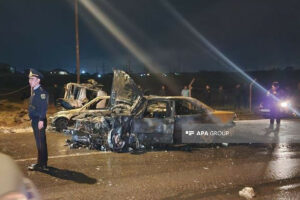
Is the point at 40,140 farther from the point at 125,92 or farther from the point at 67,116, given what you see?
the point at 67,116

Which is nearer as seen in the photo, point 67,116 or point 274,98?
point 67,116

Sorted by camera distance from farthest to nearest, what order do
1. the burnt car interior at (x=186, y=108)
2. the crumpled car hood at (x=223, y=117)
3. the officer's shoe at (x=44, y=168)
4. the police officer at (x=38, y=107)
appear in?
the crumpled car hood at (x=223, y=117), the burnt car interior at (x=186, y=108), the officer's shoe at (x=44, y=168), the police officer at (x=38, y=107)

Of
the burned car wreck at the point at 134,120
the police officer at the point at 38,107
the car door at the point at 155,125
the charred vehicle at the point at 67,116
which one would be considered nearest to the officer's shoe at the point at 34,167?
the police officer at the point at 38,107

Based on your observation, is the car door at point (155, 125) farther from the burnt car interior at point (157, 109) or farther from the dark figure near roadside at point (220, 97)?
the dark figure near roadside at point (220, 97)

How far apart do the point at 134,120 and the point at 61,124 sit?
13.9 feet

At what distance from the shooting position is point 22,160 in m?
8.48

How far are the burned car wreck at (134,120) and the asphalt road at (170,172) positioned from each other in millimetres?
342

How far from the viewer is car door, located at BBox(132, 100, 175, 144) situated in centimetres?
949

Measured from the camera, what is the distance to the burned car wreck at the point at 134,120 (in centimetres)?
935

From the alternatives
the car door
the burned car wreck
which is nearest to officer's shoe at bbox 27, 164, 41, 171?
the burned car wreck

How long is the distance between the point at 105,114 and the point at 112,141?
0.85 m

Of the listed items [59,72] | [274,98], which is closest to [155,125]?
[274,98]

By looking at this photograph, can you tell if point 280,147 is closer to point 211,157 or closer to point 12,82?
point 211,157

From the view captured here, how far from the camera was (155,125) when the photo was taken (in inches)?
376
